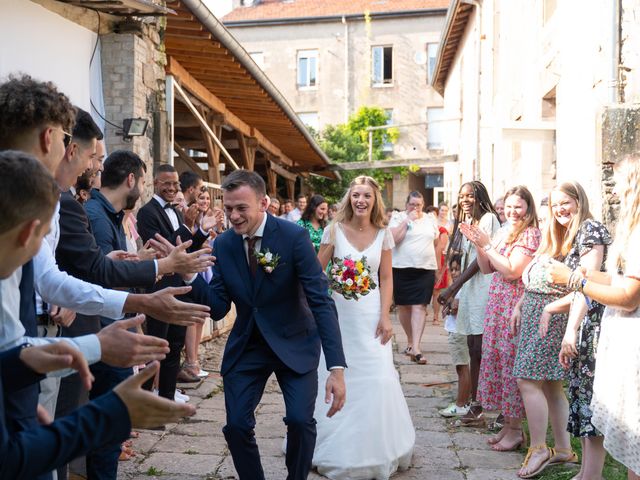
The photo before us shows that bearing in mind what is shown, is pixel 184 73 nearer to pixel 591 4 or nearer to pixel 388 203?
pixel 591 4

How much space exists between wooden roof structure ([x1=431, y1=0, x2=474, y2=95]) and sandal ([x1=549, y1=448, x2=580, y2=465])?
15.8 metres

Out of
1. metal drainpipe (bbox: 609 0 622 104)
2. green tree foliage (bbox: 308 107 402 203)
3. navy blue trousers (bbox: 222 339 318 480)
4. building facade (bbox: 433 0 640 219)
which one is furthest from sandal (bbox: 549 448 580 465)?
green tree foliage (bbox: 308 107 402 203)

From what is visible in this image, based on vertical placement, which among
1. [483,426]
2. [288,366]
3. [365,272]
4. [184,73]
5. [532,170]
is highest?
[184,73]

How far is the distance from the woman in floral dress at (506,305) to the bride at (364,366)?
0.72 meters

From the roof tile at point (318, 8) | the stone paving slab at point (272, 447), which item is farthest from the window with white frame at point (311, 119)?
the stone paving slab at point (272, 447)

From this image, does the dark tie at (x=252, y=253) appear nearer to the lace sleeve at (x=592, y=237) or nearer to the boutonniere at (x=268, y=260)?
the boutonniere at (x=268, y=260)

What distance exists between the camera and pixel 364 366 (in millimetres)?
5348

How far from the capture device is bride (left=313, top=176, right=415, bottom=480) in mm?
5086

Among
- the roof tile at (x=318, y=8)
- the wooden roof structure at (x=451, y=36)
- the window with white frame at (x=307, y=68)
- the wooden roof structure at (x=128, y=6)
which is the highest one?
the roof tile at (x=318, y=8)

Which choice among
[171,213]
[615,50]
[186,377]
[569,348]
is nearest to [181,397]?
[186,377]

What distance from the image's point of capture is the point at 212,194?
10445 mm

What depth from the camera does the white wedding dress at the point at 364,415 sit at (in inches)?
199

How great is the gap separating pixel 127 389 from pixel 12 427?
1.73 feet

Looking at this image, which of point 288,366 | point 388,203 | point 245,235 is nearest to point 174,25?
point 245,235
